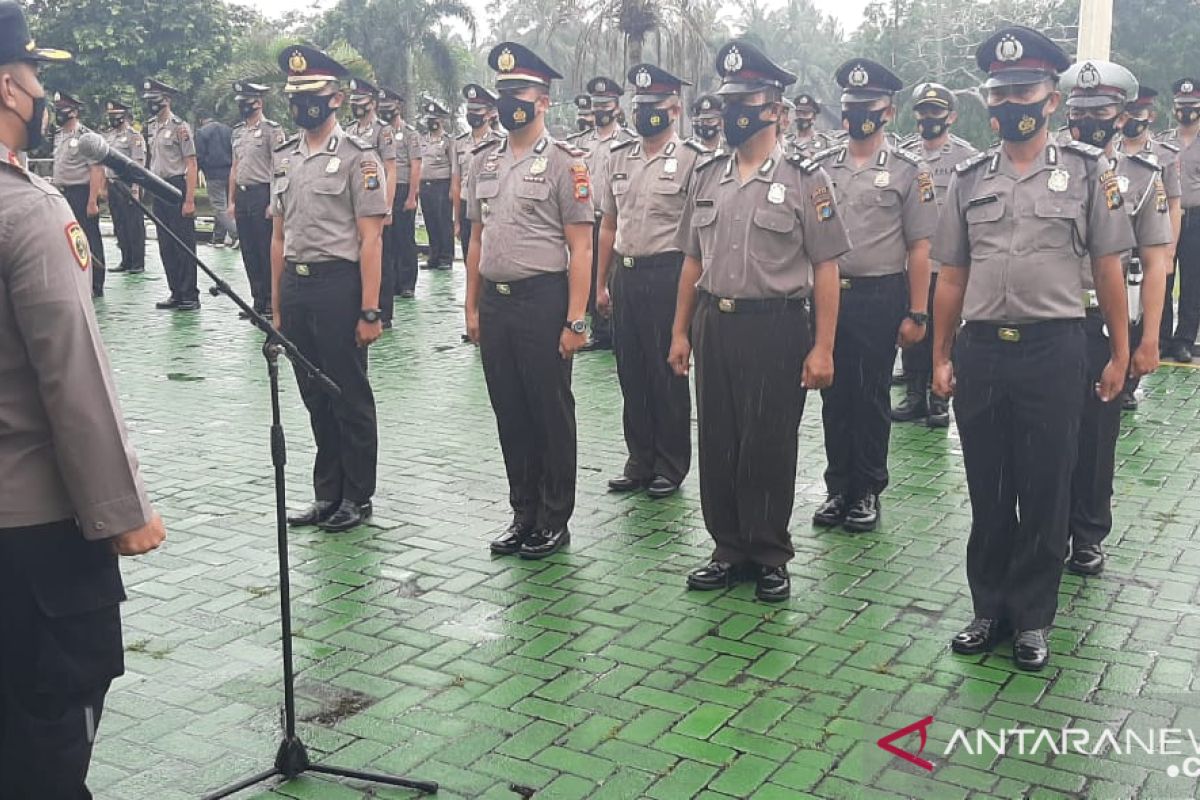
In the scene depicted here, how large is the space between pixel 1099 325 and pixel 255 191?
30.0ft

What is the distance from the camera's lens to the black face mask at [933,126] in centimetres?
841

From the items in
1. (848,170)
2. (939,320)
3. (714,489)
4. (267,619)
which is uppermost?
(848,170)

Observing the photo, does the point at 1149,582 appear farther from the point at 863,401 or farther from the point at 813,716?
the point at 813,716

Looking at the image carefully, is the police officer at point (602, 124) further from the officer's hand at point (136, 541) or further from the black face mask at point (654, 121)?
the officer's hand at point (136, 541)

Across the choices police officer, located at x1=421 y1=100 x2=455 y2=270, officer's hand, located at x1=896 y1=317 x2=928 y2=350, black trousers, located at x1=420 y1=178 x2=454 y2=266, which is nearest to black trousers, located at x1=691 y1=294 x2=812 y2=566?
officer's hand, located at x1=896 y1=317 x2=928 y2=350

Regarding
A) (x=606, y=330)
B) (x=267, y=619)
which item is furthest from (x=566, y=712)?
(x=606, y=330)

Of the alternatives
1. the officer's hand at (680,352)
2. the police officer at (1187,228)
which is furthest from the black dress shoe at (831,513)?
the police officer at (1187,228)

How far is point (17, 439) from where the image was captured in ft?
9.21

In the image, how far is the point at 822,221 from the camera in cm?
514

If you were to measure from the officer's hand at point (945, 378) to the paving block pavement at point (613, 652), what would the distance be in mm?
882

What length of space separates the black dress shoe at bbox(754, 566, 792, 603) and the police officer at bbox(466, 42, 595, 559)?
1.02 meters

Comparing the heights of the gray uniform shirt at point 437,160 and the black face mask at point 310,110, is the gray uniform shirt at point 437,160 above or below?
below

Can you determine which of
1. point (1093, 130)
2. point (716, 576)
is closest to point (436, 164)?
point (1093, 130)

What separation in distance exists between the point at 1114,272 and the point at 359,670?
9.72 feet
